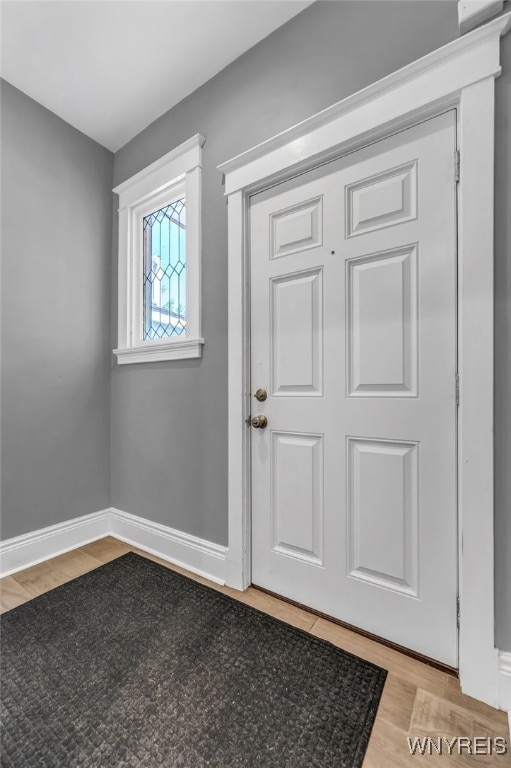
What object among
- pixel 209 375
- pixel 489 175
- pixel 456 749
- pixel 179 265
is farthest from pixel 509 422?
pixel 179 265

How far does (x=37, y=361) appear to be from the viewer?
76.7 inches

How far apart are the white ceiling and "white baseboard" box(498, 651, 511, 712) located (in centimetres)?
261

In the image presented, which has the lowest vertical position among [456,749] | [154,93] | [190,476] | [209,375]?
[456,749]

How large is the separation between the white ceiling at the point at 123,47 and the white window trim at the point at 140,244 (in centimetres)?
33

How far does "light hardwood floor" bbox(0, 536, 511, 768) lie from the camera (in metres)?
0.90

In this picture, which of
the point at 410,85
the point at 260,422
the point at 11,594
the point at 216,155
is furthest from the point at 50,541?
the point at 410,85

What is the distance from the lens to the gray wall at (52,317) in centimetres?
184

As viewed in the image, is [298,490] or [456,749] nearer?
[456,749]

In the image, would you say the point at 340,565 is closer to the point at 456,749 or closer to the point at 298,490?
the point at 298,490

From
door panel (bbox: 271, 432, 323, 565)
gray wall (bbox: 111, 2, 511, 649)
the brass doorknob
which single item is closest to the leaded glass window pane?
gray wall (bbox: 111, 2, 511, 649)

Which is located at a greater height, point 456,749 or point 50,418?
point 50,418

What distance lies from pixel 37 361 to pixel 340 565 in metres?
1.94

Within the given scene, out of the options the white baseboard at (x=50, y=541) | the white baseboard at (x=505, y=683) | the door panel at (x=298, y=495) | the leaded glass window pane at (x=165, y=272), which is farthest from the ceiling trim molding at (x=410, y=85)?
the white baseboard at (x=50, y=541)

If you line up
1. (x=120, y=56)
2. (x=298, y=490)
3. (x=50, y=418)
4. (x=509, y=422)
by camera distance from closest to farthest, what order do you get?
(x=509, y=422) → (x=298, y=490) → (x=120, y=56) → (x=50, y=418)
